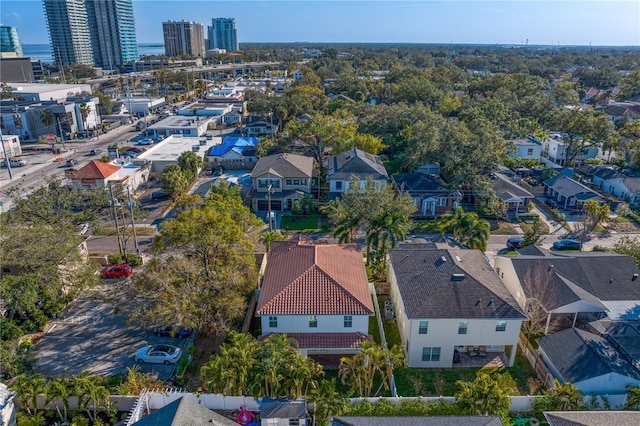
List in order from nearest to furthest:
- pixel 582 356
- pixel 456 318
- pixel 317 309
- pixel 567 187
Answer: pixel 582 356 < pixel 456 318 < pixel 317 309 < pixel 567 187

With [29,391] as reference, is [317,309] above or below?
above

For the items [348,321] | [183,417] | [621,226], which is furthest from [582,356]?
[621,226]

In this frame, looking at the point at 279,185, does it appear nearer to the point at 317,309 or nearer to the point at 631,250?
the point at 317,309

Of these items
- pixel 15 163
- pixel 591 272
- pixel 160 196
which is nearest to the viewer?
pixel 591 272

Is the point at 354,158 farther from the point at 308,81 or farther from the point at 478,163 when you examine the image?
the point at 308,81

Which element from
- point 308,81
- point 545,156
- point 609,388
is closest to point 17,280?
point 609,388

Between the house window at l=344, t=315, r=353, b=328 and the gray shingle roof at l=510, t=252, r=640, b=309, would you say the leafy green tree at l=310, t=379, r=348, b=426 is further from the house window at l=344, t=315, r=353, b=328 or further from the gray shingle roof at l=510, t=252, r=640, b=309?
the gray shingle roof at l=510, t=252, r=640, b=309
